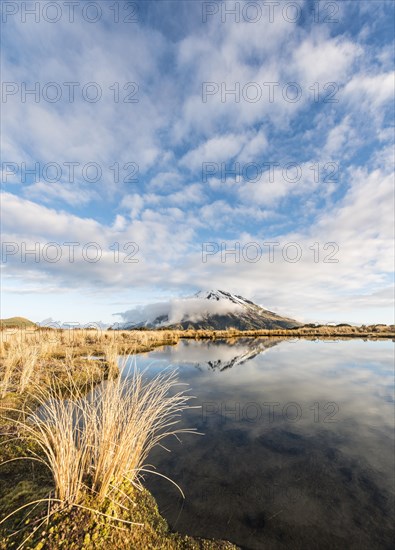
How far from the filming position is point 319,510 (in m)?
3.71

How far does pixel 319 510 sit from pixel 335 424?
11.4 feet

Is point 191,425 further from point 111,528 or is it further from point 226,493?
point 111,528

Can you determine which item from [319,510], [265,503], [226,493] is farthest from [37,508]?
[319,510]

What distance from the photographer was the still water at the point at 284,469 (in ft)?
11.1

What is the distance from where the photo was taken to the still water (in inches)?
133

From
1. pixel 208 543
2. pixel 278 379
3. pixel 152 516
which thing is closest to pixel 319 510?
pixel 208 543

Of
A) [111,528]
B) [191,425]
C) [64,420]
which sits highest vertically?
[64,420]

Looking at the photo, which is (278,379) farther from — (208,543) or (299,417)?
(208,543)

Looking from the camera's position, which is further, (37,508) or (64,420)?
(64,420)

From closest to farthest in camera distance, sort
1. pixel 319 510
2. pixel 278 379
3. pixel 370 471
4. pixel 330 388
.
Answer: pixel 319 510
pixel 370 471
pixel 330 388
pixel 278 379

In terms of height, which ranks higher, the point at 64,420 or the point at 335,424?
the point at 64,420

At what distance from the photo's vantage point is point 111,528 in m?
2.72

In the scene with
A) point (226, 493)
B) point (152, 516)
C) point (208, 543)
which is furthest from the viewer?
point (226, 493)

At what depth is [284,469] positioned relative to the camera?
472cm
